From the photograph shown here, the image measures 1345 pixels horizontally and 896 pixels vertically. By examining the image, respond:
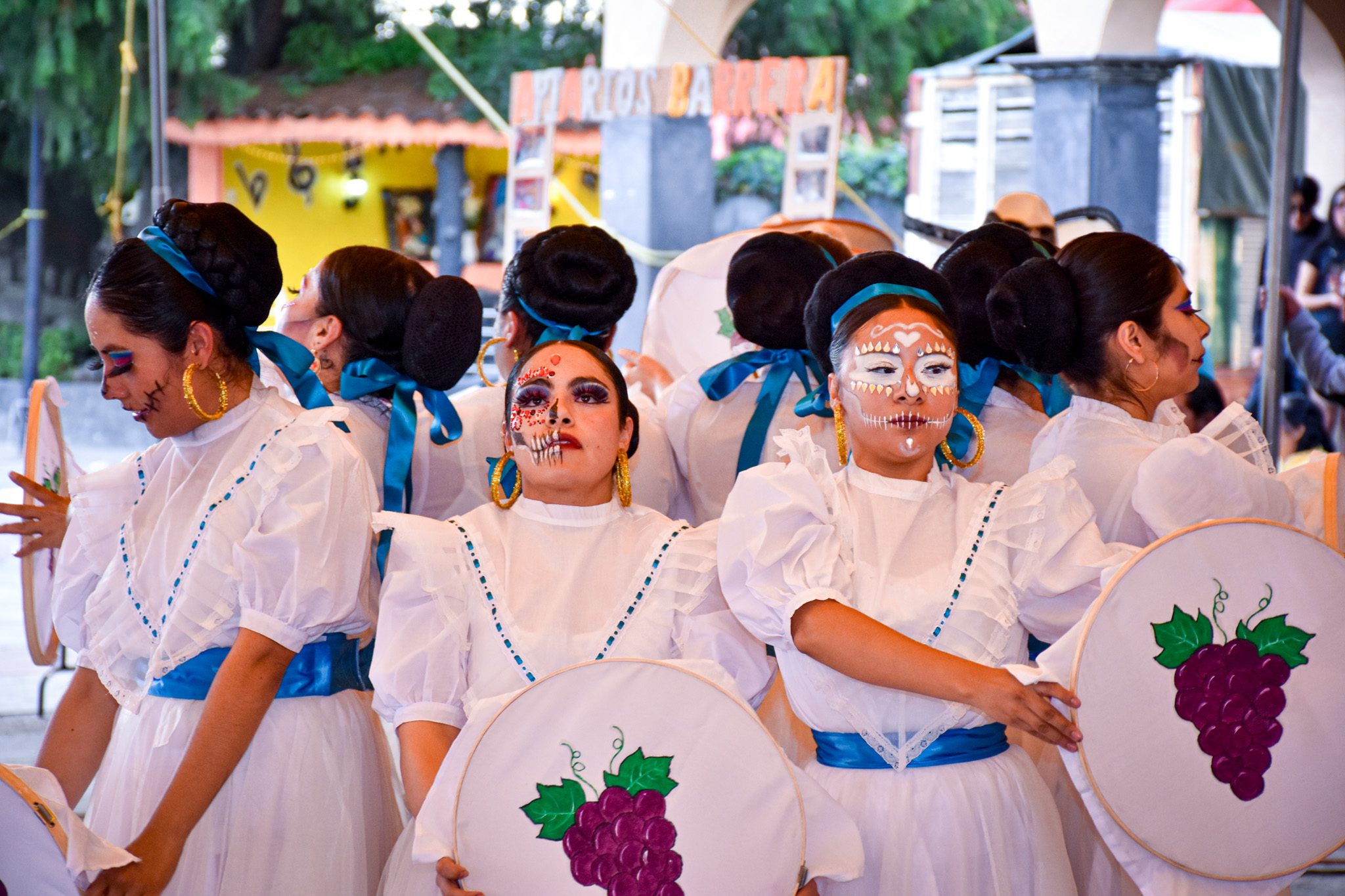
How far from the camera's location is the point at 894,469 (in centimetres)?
198

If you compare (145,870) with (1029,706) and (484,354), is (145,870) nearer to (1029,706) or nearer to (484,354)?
(1029,706)

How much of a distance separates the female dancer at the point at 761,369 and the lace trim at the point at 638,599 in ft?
2.49

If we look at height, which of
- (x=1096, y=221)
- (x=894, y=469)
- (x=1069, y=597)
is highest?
(x=1096, y=221)

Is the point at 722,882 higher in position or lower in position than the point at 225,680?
lower

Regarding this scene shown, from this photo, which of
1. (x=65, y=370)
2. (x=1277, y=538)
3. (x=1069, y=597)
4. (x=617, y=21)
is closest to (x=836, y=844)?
(x=1069, y=597)

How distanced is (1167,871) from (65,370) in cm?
1387

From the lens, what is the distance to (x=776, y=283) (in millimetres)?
2828

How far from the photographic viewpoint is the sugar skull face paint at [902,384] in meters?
1.92

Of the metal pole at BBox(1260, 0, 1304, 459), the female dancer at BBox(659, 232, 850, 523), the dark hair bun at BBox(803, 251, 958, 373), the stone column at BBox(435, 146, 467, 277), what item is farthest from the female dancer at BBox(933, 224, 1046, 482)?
the stone column at BBox(435, 146, 467, 277)

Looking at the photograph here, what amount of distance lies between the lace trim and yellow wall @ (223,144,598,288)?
482 inches

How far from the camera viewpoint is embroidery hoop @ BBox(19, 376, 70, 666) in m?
2.68

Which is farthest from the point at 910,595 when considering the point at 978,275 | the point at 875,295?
the point at 978,275

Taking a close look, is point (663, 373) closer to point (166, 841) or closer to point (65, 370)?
Answer: point (166, 841)

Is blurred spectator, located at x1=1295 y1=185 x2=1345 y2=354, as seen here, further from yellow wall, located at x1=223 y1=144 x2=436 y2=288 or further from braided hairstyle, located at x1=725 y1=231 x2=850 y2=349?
yellow wall, located at x1=223 y1=144 x2=436 y2=288
